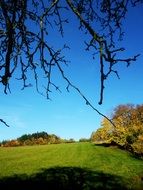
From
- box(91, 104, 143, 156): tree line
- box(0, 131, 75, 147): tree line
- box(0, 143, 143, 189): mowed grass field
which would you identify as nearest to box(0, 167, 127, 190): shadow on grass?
box(0, 143, 143, 189): mowed grass field

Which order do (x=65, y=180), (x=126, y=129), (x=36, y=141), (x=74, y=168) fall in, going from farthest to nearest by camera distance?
(x=36, y=141) → (x=126, y=129) → (x=74, y=168) → (x=65, y=180)

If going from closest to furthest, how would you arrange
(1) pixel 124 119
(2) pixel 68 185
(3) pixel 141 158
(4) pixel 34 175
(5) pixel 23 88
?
(5) pixel 23 88, (2) pixel 68 185, (4) pixel 34 175, (3) pixel 141 158, (1) pixel 124 119

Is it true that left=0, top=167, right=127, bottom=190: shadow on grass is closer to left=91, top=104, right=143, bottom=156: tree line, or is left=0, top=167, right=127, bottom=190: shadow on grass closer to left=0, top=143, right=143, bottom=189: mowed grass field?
left=0, top=143, right=143, bottom=189: mowed grass field

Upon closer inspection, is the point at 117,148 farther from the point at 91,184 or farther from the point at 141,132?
the point at 91,184

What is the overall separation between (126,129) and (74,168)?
12138mm

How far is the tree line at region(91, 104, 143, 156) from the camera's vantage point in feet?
125

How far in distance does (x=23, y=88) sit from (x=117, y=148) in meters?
35.3

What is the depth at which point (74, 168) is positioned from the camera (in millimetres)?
27703

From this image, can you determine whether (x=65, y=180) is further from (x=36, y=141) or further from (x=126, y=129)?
(x=36, y=141)

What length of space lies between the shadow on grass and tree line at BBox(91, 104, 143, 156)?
11950 mm

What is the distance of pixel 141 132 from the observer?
124 ft

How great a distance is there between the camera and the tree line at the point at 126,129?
3800 centimetres

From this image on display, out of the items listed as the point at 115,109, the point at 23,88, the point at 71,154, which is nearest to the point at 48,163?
the point at 71,154

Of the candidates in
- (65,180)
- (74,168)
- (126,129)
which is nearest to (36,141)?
(126,129)
